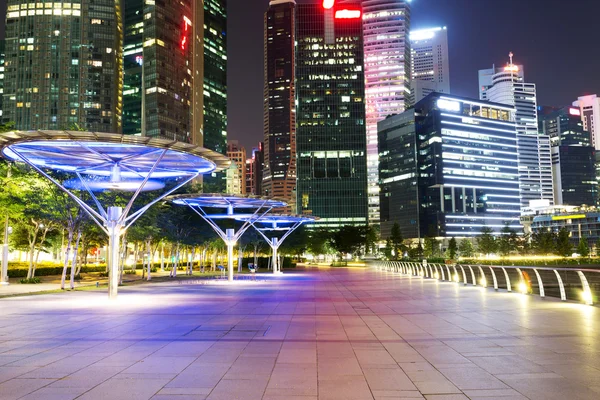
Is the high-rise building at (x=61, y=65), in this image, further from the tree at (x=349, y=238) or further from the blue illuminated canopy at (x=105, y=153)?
the blue illuminated canopy at (x=105, y=153)

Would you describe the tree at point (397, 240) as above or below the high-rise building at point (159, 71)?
below

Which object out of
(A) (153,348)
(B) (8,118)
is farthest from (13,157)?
(B) (8,118)

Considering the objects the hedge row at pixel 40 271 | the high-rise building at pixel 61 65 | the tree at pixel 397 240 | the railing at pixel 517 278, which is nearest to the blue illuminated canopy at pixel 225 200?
the railing at pixel 517 278

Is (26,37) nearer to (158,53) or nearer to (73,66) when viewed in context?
(73,66)

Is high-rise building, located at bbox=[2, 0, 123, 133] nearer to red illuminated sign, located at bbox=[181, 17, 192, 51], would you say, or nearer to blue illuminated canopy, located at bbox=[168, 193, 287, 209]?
red illuminated sign, located at bbox=[181, 17, 192, 51]

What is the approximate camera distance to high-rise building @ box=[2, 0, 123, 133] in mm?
162875

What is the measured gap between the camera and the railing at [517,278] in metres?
19.3

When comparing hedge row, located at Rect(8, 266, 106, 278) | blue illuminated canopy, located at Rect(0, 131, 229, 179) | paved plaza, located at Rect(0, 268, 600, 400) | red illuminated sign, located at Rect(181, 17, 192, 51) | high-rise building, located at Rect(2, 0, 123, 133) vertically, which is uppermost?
red illuminated sign, located at Rect(181, 17, 192, 51)

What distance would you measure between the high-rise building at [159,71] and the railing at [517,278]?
122 m

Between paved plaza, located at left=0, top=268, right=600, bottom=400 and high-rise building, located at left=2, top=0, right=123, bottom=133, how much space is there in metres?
164

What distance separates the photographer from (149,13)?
7003 inches

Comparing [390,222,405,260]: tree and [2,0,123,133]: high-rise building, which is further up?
[2,0,123,133]: high-rise building

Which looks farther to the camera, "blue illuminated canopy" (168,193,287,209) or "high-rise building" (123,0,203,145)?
"high-rise building" (123,0,203,145)

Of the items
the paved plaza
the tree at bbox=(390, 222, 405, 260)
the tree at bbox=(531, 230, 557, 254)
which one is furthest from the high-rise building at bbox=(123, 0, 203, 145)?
the paved plaza
